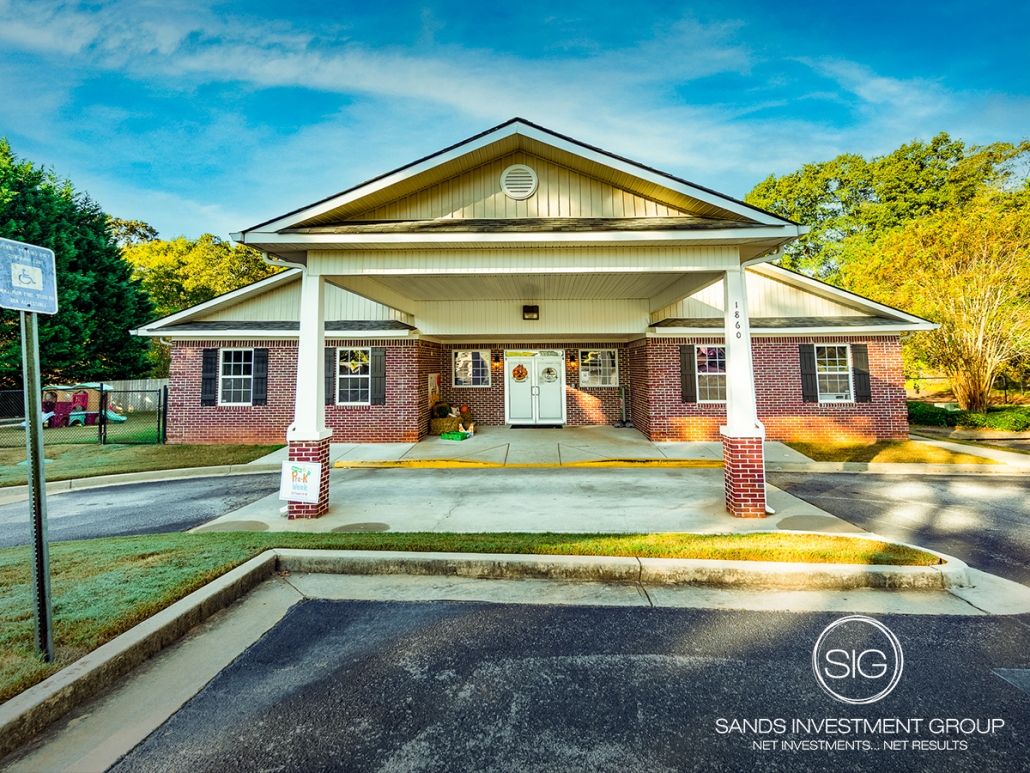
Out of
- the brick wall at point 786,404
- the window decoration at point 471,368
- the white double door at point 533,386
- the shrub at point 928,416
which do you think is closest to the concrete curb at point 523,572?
the brick wall at point 786,404

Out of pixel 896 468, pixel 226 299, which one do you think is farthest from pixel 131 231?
pixel 896 468

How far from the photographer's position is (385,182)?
706 cm

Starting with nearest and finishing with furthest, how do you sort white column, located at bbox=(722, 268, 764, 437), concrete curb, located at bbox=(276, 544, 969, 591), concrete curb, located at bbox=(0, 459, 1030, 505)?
concrete curb, located at bbox=(276, 544, 969, 591)
white column, located at bbox=(722, 268, 764, 437)
concrete curb, located at bbox=(0, 459, 1030, 505)

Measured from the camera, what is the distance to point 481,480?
9.41 meters

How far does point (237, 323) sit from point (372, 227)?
372 inches

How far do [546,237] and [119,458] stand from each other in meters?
12.4

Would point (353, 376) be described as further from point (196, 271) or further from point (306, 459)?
point (196, 271)

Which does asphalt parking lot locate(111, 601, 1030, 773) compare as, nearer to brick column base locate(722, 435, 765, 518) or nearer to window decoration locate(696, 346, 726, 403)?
brick column base locate(722, 435, 765, 518)

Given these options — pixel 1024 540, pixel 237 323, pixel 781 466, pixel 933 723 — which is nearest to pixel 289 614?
pixel 933 723

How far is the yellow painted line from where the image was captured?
10.6 metres

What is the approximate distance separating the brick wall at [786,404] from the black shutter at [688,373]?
0.12 metres

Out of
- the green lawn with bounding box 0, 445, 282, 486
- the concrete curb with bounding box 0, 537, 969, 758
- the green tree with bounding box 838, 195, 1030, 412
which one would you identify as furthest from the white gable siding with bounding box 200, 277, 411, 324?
the green tree with bounding box 838, 195, 1030, 412

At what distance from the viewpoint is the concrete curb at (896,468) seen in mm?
10070

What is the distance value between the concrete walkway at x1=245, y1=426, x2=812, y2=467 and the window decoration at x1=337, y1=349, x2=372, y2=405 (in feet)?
4.75
